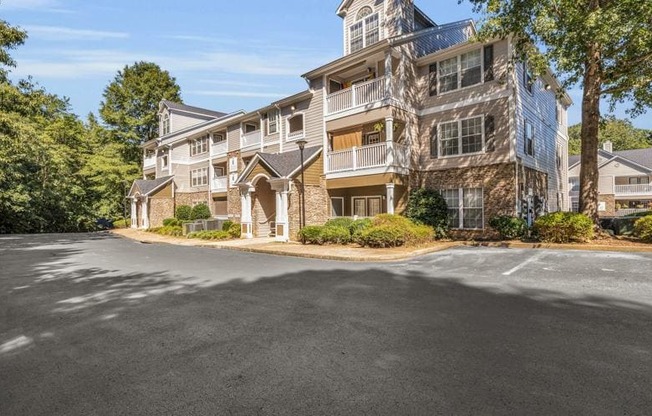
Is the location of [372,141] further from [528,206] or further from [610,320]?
[610,320]

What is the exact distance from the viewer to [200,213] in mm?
26328

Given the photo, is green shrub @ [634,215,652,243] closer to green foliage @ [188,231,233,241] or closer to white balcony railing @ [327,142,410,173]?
white balcony railing @ [327,142,410,173]

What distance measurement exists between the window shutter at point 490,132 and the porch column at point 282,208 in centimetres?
980

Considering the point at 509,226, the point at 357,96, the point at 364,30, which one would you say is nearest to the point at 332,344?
the point at 509,226

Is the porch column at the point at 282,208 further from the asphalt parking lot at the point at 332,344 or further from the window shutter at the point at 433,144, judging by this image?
the asphalt parking lot at the point at 332,344

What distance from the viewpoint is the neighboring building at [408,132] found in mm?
15430

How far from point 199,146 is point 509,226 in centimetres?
2548

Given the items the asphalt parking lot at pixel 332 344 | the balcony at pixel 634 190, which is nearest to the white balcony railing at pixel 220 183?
the asphalt parking lot at pixel 332 344

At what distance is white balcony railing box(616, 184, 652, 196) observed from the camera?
36281 mm

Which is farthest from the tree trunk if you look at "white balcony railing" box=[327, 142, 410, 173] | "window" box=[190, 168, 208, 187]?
"window" box=[190, 168, 208, 187]

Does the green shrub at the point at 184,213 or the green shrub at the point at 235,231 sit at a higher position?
the green shrub at the point at 184,213

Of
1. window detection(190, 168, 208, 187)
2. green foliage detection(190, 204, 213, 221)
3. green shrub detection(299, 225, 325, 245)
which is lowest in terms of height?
green shrub detection(299, 225, 325, 245)

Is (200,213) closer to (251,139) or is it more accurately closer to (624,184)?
(251,139)

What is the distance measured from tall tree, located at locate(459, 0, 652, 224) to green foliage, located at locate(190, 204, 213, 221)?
70.8 ft
